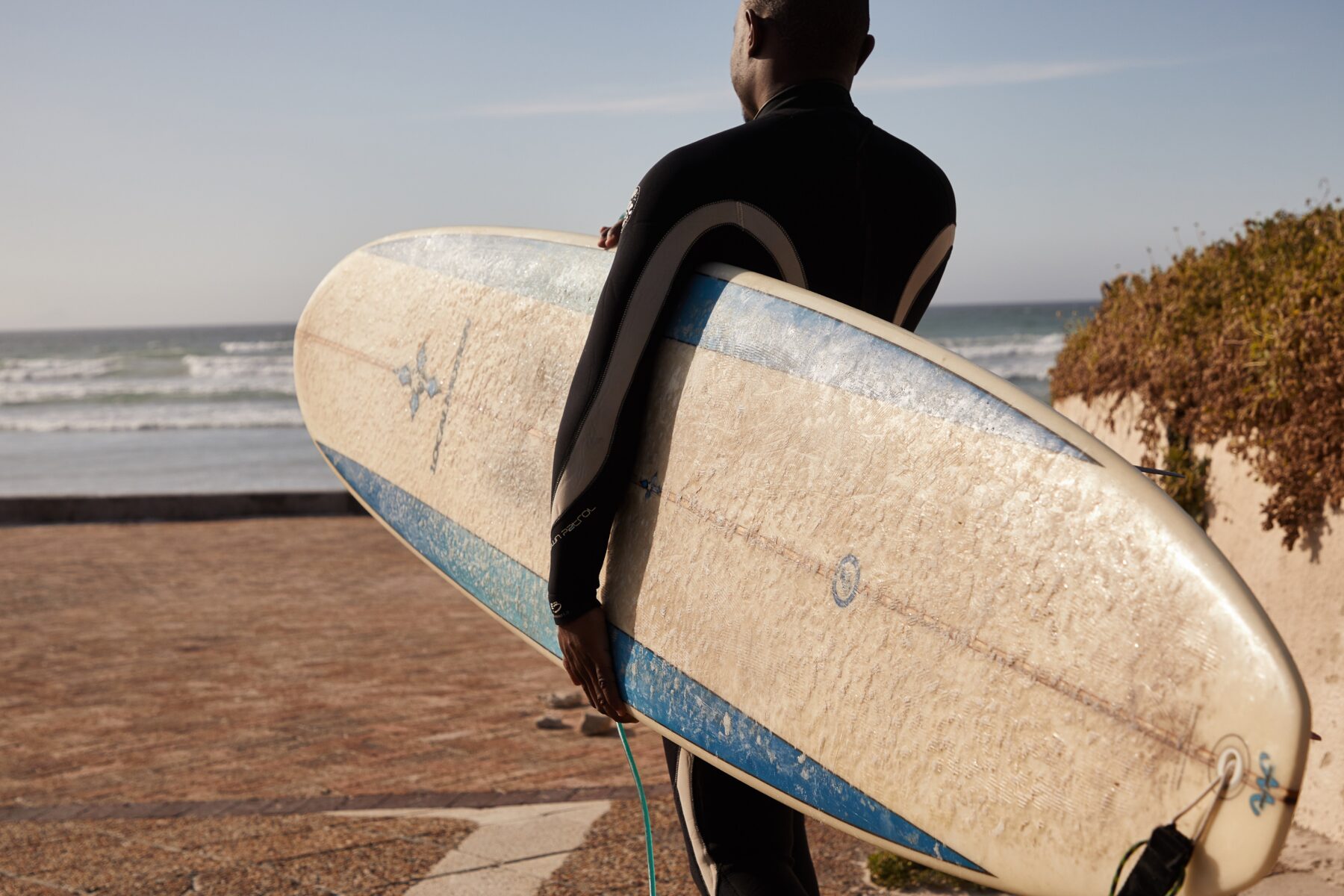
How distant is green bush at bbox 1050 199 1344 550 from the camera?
10.7 feet

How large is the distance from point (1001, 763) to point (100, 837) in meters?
3.08

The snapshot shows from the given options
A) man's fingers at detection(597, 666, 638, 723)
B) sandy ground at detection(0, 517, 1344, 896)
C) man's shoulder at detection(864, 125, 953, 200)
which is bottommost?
sandy ground at detection(0, 517, 1344, 896)

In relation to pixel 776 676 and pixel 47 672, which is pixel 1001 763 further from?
pixel 47 672

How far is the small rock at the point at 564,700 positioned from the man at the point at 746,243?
11.9 feet

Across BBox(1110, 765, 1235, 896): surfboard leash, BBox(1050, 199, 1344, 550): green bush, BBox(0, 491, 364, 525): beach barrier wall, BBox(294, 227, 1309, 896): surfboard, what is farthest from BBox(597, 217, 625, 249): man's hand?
BBox(0, 491, 364, 525): beach barrier wall

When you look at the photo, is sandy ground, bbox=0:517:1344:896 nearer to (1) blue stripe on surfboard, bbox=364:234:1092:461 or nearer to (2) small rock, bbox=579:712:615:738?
(2) small rock, bbox=579:712:615:738

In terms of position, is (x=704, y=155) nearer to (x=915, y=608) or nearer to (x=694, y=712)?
(x=915, y=608)

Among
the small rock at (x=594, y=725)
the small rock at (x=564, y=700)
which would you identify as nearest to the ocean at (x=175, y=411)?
the small rock at (x=594, y=725)

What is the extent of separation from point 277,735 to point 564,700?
1326 millimetres

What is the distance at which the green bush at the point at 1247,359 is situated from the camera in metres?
3.26

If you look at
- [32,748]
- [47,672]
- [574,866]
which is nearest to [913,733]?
[574,866]

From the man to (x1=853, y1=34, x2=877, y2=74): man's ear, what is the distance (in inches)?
0.4

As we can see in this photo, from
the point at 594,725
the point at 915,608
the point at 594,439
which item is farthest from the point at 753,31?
the point at 594,725

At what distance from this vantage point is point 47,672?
19.9 ft
